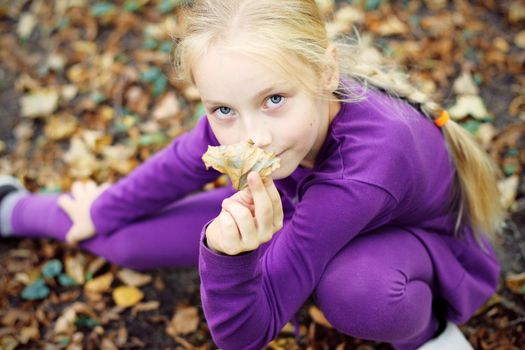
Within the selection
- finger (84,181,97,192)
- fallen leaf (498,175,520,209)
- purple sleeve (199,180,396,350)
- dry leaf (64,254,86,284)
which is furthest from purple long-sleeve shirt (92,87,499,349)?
dry leaf (64,254,86,284)

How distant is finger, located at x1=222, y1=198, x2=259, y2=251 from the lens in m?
1.14

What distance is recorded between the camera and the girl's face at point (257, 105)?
119 centimetres

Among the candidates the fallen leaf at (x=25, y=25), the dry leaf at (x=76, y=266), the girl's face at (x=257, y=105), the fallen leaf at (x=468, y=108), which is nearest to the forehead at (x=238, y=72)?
the girl's face at (x=257, y=105)

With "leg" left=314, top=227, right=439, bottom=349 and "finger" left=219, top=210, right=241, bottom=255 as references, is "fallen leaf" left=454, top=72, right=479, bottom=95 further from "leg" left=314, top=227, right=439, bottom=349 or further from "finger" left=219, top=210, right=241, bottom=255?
"finger" left=219, top=210, right=241, bottom=255

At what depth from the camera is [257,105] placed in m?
1.22

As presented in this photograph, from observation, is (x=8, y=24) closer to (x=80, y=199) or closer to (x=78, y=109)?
(x=78, y=109)

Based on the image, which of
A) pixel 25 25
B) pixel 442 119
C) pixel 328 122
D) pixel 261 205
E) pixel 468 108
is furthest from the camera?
pixel 25 25

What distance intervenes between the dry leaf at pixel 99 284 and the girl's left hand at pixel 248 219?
40.3 inches

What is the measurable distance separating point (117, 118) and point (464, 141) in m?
1.68

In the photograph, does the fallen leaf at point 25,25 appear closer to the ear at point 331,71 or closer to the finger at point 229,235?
the ear at point 331,71

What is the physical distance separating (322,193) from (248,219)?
0.29 m

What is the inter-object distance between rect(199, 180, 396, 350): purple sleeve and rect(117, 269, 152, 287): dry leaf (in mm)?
761

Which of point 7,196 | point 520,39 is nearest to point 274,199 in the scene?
point 7,196

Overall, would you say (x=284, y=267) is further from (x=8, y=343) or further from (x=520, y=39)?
(x=520, y=39)
